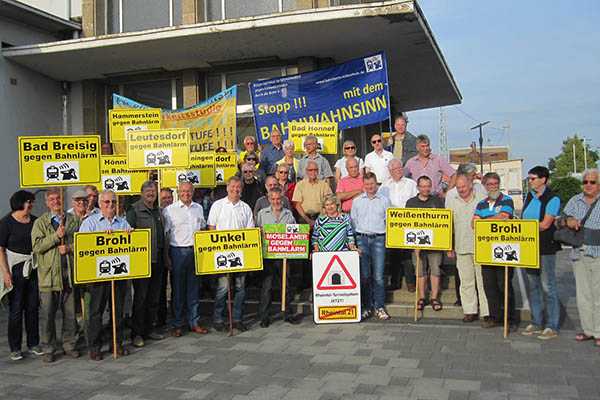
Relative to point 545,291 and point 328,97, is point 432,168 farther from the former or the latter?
point 328,97

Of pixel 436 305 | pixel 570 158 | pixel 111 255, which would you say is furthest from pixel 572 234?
pixel 570 158

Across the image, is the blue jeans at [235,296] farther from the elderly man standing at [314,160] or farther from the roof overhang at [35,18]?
the roof overhang at [35,18]

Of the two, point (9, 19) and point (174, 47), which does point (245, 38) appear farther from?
point (9, 19)

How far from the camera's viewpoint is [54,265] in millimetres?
6363

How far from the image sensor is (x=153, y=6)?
13.4m

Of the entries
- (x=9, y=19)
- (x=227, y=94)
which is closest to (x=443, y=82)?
(x=227, y=94)

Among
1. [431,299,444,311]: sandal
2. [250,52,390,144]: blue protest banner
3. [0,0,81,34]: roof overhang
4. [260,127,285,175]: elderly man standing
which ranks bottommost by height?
[431,299,444,311]: sandal

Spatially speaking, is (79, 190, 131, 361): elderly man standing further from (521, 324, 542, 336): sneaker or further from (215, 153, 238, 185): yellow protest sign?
(521, 324, 542, 336): sneaker

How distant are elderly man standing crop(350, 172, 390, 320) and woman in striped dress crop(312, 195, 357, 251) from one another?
0.22 m

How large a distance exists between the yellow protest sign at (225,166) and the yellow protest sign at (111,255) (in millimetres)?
3128

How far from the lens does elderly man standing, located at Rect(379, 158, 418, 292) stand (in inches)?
323

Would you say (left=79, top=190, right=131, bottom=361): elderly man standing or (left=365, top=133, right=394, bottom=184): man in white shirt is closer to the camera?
→ (left=79, top=190, right=131, bottom=361): elderly man standing

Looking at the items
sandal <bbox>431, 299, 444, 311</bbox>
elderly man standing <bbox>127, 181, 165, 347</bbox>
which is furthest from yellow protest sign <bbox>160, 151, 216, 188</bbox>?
sandal <bbox>431, 299, 444, 311</bbox>

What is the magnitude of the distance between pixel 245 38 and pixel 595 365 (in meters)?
8.56
